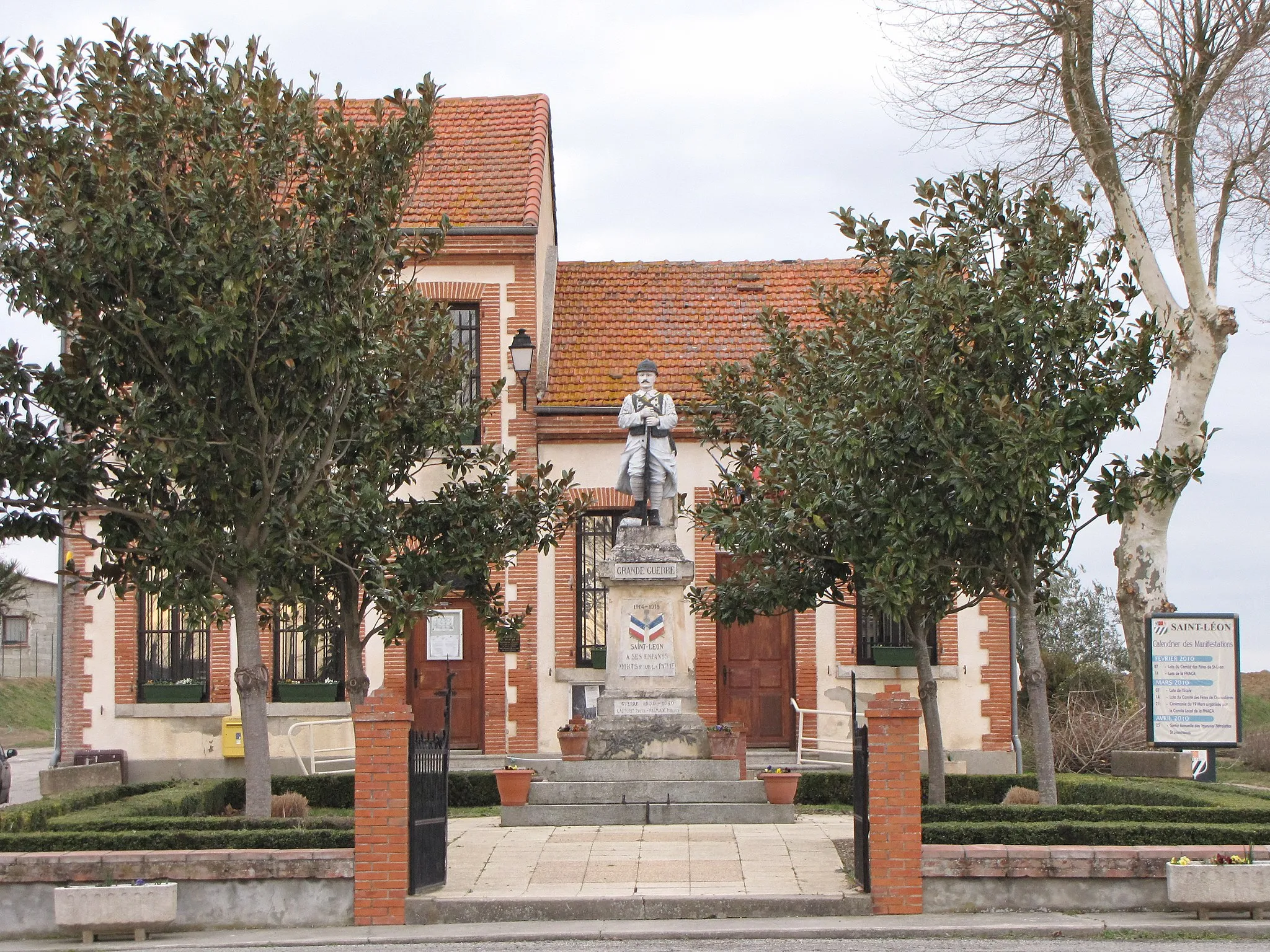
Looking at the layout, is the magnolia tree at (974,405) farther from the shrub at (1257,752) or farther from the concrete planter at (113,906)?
the shrub at (1257,752)

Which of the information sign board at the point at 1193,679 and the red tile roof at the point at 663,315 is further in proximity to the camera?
the red tile roof at the point at 663,315

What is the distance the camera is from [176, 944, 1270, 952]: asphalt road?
32.0ft

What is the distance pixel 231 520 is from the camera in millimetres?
13211

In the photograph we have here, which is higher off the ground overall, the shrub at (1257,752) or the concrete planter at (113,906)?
the concrete planter at (113,906)

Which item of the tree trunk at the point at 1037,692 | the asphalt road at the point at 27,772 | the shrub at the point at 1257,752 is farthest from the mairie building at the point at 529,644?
the tree trunk at the point at 1037,692

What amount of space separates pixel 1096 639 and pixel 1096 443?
1823cm

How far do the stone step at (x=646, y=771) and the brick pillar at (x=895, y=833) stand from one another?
15.4 feet

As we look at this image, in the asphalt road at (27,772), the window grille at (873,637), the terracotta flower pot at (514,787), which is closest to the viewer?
the terracotta flower pot at (514,787)

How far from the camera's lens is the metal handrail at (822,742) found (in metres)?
21.3

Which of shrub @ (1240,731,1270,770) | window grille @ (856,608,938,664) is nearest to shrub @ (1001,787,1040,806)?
window grille @ (856,608,938,664)

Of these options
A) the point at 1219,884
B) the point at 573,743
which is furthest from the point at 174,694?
the point at 1219,884

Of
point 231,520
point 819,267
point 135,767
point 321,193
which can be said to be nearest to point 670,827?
point 231,520

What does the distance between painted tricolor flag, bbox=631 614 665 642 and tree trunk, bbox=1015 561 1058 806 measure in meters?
4.46

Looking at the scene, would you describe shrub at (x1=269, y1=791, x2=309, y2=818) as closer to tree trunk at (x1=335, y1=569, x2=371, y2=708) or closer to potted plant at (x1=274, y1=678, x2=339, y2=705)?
tree trunk at (x1=335, y1=569, x2=371, y2=708)
